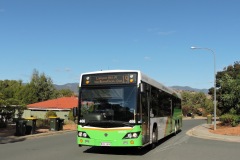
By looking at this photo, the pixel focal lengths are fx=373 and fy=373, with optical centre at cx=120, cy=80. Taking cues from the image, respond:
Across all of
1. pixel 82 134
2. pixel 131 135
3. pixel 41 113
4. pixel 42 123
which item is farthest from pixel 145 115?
pixel 41 113

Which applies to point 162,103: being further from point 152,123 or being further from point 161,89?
point 152,123

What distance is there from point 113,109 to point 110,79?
1.23 metres

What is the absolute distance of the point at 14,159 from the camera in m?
12.2

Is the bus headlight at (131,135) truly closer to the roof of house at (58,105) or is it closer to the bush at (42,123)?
the bush at (42,123)

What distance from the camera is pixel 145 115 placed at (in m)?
14.2

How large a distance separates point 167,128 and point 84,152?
23.7 ft

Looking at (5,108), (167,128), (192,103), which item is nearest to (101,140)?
(167,128)

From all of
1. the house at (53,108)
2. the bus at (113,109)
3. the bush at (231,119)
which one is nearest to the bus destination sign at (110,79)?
the bus at (113,109)

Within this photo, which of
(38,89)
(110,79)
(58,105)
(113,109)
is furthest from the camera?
(38,89)

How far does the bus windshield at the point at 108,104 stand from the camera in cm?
1312

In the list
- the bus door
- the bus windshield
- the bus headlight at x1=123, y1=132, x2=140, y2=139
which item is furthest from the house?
the bus headlight at x1=123, y1=132, x2=140, y2=139

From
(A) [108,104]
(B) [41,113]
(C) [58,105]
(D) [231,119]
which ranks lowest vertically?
(D) [231,119]

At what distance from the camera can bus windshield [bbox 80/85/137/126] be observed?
1312 centimetres

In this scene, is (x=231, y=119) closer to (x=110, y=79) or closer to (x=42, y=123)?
(x=42, y=123)
